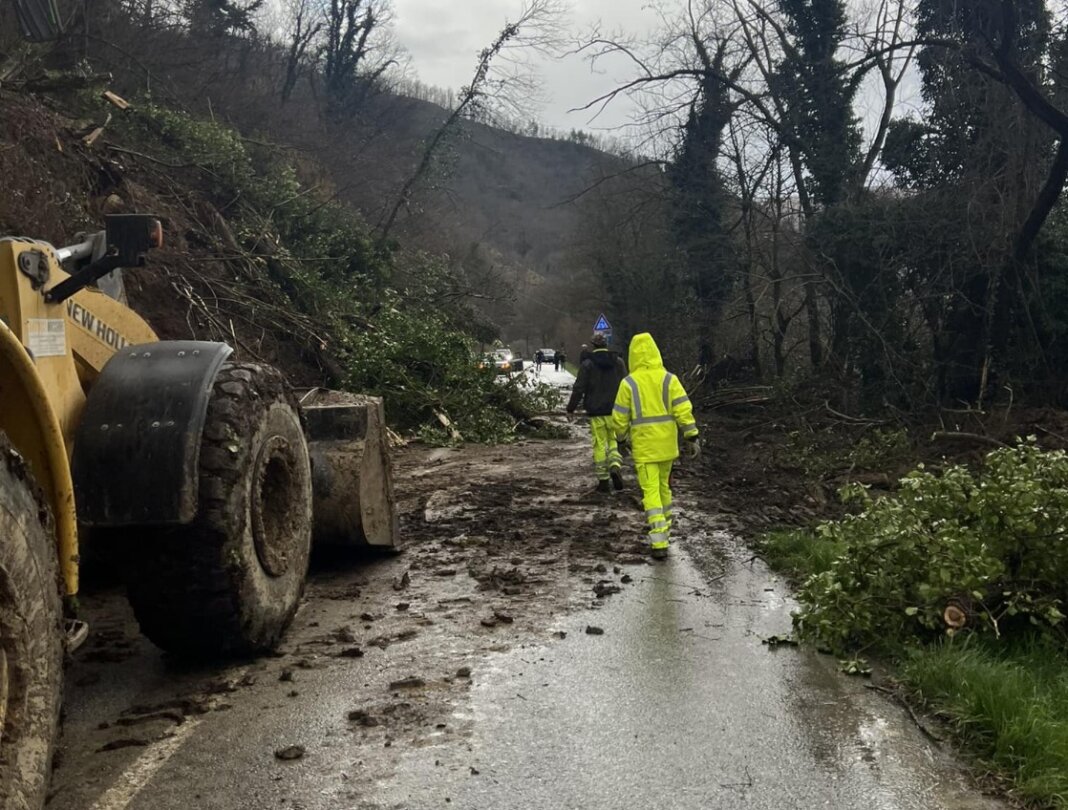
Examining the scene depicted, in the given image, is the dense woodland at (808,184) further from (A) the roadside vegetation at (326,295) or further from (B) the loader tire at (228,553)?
(B) the loader tire at (228,553)

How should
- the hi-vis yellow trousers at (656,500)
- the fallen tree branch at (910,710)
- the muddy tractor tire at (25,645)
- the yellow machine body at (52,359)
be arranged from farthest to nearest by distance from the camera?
1. the hi-vis yellow trousers at (656,500)
2. the fallen tree branch at (910,710)
3. the yellow machine body at (52,359)
4. the muddy tractor tire at (25,645)

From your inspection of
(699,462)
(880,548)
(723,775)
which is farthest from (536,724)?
(699,462)

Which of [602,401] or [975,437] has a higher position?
[602,401]

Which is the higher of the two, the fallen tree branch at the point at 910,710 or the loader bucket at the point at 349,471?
the loader bucket at the point at 349,471

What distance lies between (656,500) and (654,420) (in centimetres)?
70

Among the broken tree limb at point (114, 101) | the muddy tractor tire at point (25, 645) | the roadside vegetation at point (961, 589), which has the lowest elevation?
the roadside vegetation at point (961, 589)

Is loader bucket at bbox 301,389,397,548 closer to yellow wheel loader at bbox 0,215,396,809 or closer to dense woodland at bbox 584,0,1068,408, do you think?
yellow wheel loader at bbox 0,215,396,809

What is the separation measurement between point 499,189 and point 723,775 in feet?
276

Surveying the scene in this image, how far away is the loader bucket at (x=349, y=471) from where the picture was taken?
715 cm

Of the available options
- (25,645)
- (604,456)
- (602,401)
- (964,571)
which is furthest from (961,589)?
(602,401)

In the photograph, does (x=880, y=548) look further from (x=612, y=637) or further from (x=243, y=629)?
(x=243, y=629)

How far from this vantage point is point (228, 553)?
4598mm

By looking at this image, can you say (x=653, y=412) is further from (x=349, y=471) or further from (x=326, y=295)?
(x=326, y=295)

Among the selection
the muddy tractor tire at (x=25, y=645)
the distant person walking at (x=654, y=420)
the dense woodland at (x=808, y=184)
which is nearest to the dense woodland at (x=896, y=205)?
the dense woodland at (x=808, y=184)
